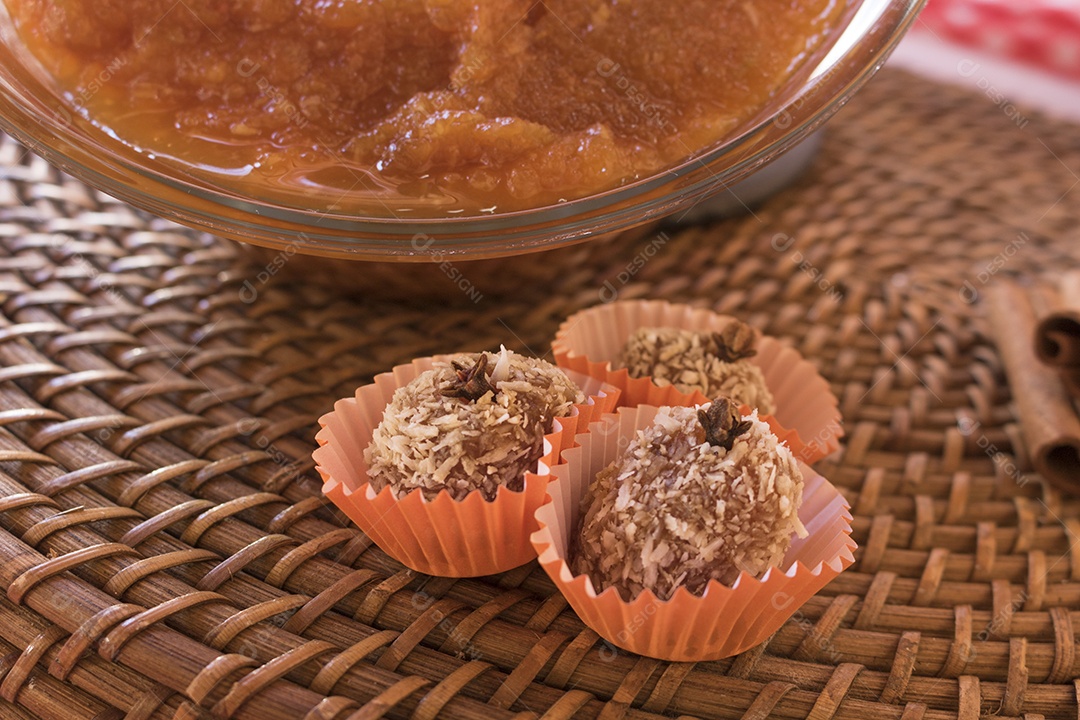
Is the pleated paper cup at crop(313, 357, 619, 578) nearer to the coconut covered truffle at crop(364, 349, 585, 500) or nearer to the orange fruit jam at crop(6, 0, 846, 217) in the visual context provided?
the coconut covered truffle at crop(364, 349, 585, 500)

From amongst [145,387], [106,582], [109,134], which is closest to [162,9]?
[109,134]

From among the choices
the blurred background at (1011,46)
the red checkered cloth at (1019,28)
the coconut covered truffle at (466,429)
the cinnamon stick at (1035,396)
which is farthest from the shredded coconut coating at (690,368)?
the red checkered cloth at (1019,28)

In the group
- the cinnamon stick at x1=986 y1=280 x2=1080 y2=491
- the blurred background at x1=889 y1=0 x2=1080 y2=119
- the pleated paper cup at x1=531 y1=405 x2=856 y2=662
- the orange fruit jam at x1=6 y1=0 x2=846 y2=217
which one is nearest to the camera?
the pleated paper cup at x1=531 y1=405 x2=856 y2=662

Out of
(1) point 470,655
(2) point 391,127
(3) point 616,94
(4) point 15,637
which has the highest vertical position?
(3) point 616,94

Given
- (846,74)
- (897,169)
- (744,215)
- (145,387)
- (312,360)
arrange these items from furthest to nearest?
(897,169), (744,215), (312,360), (145,387), (846,74)

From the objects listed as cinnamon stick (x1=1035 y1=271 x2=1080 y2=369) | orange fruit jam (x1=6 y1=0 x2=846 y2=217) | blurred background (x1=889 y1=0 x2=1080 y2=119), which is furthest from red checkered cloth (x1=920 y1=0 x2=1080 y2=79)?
orange fruit jam (x1=6 y1=0 x2=846 y2=217)

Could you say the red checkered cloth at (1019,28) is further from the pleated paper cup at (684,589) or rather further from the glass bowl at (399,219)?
the pleated paper cup at (684,589)

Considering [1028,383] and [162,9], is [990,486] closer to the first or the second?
[1028,383]
